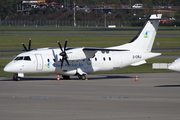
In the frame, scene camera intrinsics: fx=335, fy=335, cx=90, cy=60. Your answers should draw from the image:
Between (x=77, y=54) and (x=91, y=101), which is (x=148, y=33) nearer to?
(x=77, y=54)

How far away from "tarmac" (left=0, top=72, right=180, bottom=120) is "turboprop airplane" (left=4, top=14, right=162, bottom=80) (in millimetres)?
2138

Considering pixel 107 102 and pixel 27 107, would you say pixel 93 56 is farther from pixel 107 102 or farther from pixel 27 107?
pixel 27 107

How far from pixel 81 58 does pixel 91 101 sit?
10.4 m

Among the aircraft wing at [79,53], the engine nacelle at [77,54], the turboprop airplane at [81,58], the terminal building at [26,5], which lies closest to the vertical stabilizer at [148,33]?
the turboprop airplane at [81,58]

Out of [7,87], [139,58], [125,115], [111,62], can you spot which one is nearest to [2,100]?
[7,87]

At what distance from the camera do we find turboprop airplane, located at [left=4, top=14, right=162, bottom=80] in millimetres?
27469

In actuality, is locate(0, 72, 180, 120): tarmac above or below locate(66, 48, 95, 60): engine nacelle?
below

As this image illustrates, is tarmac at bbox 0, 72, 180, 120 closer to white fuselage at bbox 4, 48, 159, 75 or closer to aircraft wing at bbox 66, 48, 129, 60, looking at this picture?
white fuselage at bbox 4, 48, 159, 75

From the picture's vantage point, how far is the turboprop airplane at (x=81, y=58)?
90.1ft

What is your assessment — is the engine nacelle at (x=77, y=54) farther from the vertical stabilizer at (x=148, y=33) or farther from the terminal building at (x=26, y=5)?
the terminal building at (x=26, y=5)

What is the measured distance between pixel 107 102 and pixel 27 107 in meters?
4.31

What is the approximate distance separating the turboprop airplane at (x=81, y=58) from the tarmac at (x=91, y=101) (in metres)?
2.14

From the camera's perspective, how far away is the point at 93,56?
28828 millimetres

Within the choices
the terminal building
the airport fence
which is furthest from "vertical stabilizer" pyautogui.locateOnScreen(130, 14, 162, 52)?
the terminal building
